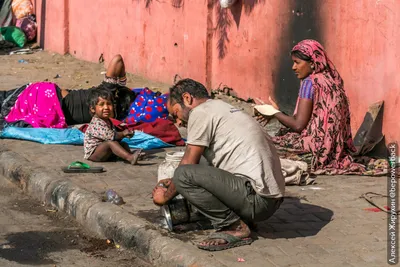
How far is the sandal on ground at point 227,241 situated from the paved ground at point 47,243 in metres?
0.49

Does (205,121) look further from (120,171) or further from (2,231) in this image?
(120,171)

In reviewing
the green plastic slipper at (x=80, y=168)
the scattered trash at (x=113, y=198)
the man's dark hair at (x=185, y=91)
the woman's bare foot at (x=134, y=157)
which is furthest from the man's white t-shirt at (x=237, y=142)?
the woman's bare foot at (x=134, y=157)

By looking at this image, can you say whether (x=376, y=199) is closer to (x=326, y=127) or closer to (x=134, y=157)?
(x=326, y=127)

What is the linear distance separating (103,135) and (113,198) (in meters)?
1.61

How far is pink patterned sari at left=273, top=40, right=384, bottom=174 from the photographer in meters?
7.28

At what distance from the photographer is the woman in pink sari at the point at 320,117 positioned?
23.9ft

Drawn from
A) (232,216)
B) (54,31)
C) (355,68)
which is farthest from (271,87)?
(54,31)

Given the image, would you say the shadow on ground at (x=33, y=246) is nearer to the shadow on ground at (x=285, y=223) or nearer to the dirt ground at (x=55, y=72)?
the shadow on ground at (x=285, y=223)

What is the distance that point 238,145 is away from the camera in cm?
524

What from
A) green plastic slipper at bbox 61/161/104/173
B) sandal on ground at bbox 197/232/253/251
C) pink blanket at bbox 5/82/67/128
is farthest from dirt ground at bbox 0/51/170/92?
sandal on ground at bbox 197/232/253/251

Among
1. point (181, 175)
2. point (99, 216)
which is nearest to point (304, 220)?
point (181, 175)

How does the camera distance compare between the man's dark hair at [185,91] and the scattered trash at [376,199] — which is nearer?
the man's dark hair at [185,91]

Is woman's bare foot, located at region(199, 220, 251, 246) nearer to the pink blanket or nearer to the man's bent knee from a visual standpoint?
the man's bent knee

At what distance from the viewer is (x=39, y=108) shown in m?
9.36
